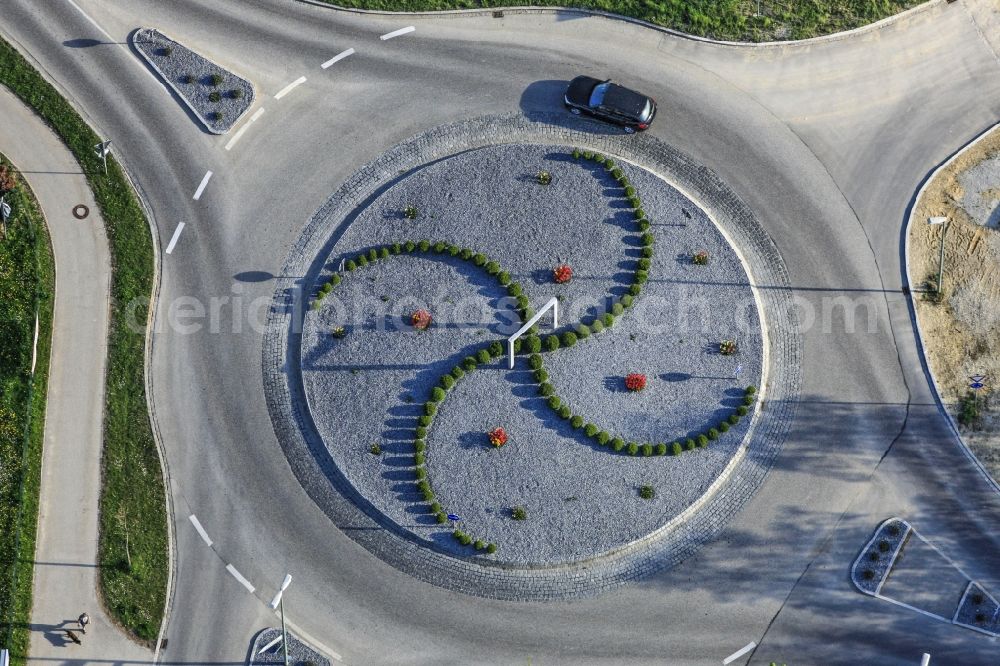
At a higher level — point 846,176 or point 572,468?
point 846,176

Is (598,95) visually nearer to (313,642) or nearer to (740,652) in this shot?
(740,652)

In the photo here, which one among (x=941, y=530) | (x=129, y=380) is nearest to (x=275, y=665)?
(x=129, y=380)

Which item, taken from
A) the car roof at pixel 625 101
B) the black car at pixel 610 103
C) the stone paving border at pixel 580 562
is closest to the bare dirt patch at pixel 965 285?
the stone paving border at pixel 580 562

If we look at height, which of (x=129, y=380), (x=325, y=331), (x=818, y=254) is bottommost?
(x=129, y=380)

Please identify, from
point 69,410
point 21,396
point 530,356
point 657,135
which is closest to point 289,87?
point 530,356

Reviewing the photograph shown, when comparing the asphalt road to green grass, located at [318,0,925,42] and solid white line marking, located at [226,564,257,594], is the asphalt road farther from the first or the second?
green grass, located at [318,0,925,42]

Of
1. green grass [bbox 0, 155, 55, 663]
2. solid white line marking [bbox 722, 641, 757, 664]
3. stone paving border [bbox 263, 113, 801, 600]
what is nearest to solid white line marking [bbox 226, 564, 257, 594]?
stone paving border [bbox 263, 113, 801, 600]

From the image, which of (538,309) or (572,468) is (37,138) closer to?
(538,309)
